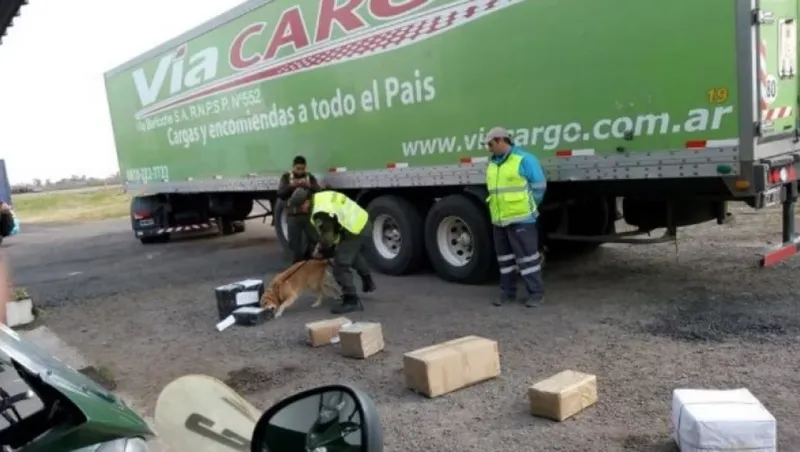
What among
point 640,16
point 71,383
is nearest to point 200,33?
point 640,16

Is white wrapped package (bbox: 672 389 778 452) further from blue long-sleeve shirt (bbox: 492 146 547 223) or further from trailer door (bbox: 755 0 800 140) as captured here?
blue long-sleeve shirt (bbox: 492 146 547 223)

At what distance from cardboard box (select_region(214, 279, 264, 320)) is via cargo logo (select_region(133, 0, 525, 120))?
3170 millimetres

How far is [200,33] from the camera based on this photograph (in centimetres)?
1148

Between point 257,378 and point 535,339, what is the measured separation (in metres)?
2.26

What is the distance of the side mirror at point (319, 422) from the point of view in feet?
6.47

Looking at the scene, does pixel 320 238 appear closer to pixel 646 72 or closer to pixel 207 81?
pixel 646 72

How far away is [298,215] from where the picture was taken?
32.9 ft

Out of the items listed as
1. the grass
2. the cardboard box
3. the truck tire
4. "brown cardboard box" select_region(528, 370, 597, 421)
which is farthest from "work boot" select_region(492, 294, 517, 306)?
the grass

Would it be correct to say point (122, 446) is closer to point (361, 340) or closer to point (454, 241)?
point (361, 340)

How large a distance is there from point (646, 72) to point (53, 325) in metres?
6.83

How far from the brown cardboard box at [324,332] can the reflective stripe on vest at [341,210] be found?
1.24 metres

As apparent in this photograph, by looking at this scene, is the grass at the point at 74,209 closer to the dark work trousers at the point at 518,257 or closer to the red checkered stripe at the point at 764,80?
the dark work trousers at the point at 518,257

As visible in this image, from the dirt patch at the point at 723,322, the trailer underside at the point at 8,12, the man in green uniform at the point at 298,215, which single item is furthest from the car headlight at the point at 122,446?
the man in green uniform at the point at 298,215

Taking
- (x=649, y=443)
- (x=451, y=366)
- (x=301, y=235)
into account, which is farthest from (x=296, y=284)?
(x=649, y=443)
